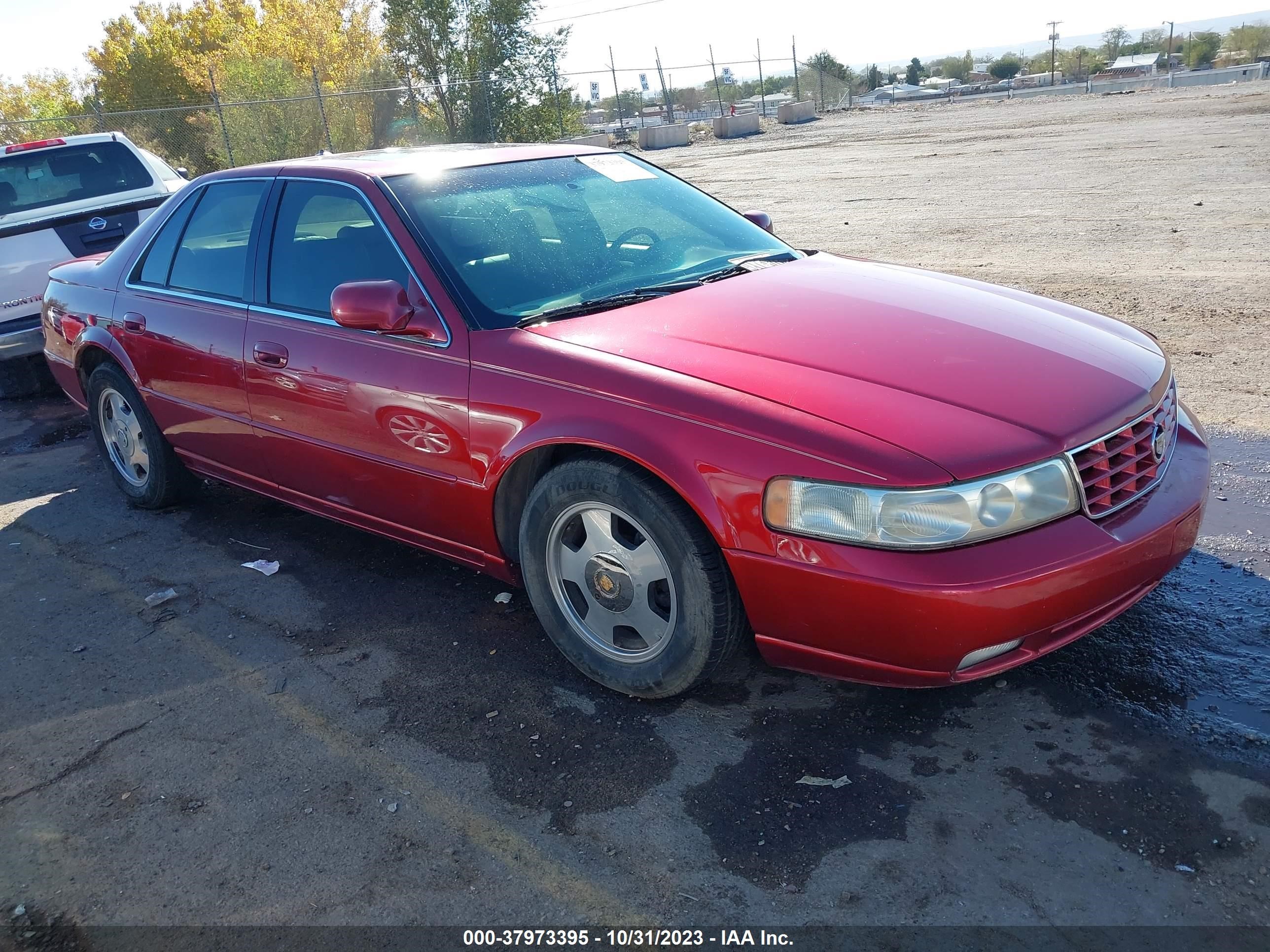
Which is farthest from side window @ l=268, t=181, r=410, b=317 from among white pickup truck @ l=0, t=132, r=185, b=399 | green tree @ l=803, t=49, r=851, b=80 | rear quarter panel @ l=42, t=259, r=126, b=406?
green tree @ l=803, t=49, r=851, b=80

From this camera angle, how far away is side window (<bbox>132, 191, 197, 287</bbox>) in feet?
15.7

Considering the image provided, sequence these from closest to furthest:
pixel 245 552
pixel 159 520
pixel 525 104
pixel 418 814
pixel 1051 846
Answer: pixel 1051 846 < pixel 418 814 < pixel 245 552 < pixel 159 520 < pixel 525 104

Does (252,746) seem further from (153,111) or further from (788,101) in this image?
(788,101)

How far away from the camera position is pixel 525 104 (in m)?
28.5

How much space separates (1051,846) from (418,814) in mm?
1581

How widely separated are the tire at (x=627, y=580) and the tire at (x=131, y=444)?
2508mm

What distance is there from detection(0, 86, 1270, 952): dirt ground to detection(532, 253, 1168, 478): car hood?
833 mm

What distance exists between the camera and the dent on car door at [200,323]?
4316mm

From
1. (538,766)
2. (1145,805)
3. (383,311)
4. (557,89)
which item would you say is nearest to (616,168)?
(383,311)

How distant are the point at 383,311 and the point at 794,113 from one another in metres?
34.4

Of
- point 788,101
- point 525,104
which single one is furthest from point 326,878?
point 788,101

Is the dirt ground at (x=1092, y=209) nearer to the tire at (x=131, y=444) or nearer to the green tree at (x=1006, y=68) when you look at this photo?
the tire at (x=131, y=444)

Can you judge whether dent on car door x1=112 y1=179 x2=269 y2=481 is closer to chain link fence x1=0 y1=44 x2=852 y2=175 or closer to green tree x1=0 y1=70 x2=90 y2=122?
chain link fence x1=0 y1=44 x2=852 y2=175

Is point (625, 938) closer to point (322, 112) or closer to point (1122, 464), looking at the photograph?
point (1122, 464)
